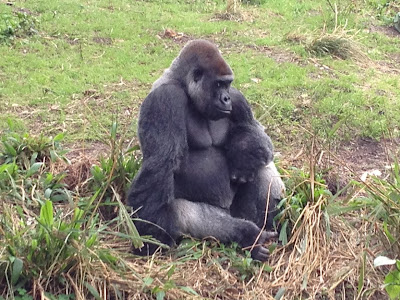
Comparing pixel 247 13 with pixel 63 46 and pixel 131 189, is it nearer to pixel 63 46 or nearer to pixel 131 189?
pixel 63 46

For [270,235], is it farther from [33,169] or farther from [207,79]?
[33,169]

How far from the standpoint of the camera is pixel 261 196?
3.92 m

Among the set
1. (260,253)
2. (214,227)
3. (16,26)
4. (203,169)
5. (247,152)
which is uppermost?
(247,152)

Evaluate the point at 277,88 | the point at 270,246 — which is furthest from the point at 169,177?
the point at 277,88

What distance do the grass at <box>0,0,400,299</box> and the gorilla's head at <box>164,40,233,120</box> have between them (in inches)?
24.3

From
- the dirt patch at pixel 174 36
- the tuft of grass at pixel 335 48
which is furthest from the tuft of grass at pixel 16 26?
the tuft of grass at pixel 335 48


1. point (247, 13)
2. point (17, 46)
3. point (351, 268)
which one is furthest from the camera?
point (247, 13)

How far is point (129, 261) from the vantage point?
345 centimetres

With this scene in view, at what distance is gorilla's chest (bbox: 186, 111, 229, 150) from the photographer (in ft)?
12.4

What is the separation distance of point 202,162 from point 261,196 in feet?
1.49

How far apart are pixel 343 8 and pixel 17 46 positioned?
482cm

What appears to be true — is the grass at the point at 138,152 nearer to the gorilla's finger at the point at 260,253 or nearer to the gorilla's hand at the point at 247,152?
the gorilla's finger at the point at 260,253

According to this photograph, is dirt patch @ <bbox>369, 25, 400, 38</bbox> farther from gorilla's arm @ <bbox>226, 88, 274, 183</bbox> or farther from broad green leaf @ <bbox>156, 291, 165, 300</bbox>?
broad green leaf @ <bbox>156, 291, 165, 300</bbox>

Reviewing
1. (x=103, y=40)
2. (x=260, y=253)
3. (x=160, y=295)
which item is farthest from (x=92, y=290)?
(x=103, y=40)
